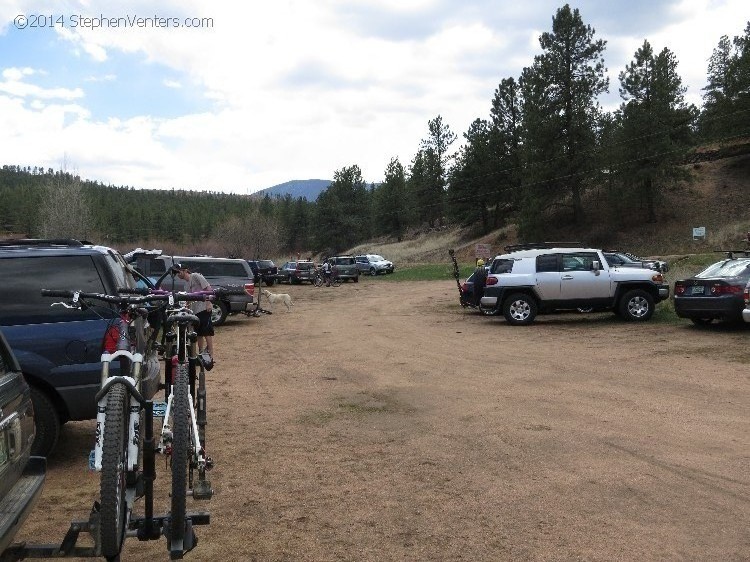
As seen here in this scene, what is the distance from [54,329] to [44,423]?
825mm

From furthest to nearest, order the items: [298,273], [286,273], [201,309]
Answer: [286,273] < [298,273] < [201,309]

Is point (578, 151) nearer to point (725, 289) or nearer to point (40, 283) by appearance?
point (725, 289)

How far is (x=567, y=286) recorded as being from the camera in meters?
16.4

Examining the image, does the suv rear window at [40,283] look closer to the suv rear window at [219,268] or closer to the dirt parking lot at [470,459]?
the dirt parking lot at [470,459]

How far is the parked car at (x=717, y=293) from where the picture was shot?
13375mm

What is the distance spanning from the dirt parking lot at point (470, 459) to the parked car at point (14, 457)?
96 centimetres

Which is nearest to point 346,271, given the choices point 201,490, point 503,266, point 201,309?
point 503,266

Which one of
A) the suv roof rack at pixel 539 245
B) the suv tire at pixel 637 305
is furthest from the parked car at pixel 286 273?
the suv tire at pixel 637 305

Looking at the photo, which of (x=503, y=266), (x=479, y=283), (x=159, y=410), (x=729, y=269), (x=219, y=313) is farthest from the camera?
(x=479, y=283)

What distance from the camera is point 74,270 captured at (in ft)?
19.2

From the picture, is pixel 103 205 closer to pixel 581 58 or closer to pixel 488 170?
pixel 488 170

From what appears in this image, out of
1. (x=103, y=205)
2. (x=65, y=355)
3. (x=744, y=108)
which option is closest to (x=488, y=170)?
(x=744, y=108)

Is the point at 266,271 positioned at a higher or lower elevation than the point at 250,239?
lower

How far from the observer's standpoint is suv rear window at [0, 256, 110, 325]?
574cm
